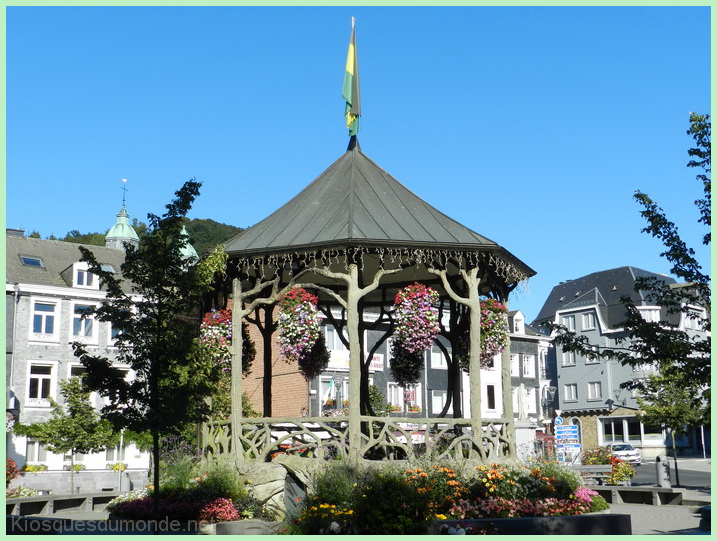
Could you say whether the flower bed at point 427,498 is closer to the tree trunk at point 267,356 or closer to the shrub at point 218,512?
the shrub at point 218,512

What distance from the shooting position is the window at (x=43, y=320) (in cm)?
4750

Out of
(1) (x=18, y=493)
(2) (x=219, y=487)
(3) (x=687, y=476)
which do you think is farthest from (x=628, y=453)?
(2) (x=219, y=487)

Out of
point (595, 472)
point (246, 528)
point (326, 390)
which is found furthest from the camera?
point (326, 390)

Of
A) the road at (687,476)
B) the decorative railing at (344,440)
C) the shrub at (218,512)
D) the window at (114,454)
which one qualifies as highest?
the decorative railing at (344,440)

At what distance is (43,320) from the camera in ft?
157

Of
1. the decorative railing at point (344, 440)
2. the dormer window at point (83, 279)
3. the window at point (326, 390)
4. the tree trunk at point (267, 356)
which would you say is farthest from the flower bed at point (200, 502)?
the dormer window at point (83, 279)

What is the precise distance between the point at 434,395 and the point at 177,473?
44455mm

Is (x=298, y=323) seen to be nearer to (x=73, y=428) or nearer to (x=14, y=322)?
(x=73, y=428)

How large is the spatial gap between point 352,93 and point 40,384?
31493mm

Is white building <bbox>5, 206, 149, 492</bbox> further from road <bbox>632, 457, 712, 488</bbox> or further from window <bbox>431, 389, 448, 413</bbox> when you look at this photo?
road <bbox>632, 457, 712, 488</bbox>

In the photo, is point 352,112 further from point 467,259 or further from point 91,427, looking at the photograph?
point 91,427

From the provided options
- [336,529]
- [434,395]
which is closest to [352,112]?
[336,529]

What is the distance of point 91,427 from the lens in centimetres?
4103

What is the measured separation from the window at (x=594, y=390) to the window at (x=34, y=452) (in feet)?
140
